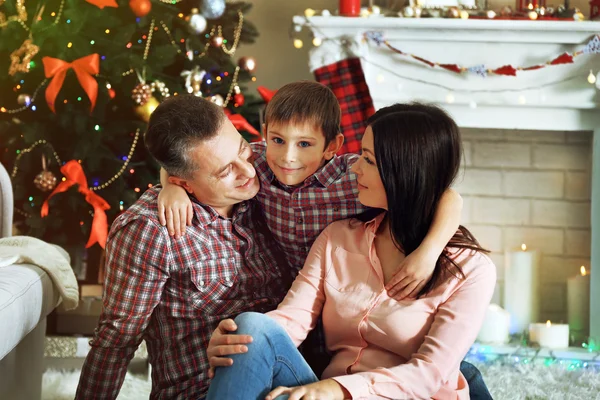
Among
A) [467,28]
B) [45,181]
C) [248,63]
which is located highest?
[467,28]

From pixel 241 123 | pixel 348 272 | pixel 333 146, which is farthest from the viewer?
pixel 241 123

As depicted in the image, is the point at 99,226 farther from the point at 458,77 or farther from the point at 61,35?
A: the point at 458,77

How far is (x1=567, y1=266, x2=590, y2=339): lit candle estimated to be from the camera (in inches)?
129

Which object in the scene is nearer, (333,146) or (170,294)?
(170,294)

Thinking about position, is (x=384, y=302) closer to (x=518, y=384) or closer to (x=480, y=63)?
(x=518, y=384)

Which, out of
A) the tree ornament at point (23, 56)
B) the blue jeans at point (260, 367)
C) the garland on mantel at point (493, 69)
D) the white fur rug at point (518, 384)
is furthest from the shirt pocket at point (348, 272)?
the tree ornament at point (23, 56)

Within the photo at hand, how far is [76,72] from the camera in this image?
2.79 metres

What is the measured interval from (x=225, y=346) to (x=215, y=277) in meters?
0.33

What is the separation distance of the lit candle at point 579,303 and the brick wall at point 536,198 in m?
0.14

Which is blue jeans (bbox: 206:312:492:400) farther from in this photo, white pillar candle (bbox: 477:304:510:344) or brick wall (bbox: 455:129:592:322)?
brick wall (bbox: 455:129:592:322)

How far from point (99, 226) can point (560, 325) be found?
184 cm

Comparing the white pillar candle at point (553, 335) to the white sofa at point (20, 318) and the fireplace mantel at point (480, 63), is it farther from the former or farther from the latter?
the white sofa at point (20, 318)

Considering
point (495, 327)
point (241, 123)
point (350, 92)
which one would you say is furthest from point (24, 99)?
point (495, 327)

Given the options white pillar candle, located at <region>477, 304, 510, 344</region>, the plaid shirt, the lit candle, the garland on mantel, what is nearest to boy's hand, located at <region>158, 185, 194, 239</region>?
the plaid shirt
